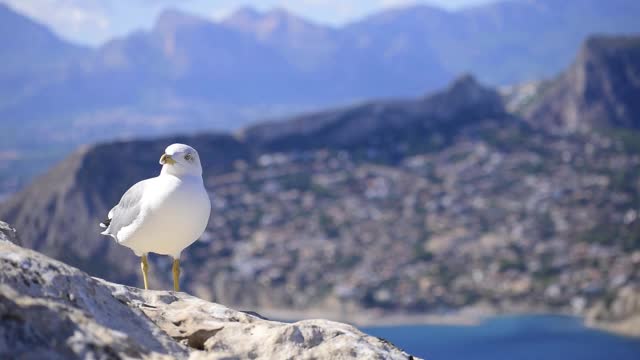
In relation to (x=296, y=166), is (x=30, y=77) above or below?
above

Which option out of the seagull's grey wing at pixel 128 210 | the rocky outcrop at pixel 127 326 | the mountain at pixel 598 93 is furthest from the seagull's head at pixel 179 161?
the mountain at pixel 598 93

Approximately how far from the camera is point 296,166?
56125 millimetres

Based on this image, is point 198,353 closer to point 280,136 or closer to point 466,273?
point 466,273

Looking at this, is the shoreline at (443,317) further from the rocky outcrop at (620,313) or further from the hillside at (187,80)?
the hillside at (187,80)

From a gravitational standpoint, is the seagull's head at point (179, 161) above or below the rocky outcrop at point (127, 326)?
above

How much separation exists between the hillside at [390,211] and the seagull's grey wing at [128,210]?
26.4 metres

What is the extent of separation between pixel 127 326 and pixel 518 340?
36110 millimetres

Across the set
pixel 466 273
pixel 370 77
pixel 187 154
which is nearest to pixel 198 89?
pixel 370 77

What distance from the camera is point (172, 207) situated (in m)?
3.83

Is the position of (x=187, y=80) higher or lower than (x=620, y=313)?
higher

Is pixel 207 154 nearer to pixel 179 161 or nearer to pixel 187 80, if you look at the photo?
pixel 179 161

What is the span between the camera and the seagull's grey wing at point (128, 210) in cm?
409

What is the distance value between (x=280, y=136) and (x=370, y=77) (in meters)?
138

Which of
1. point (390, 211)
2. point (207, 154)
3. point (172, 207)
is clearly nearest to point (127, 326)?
point (172, 207)
